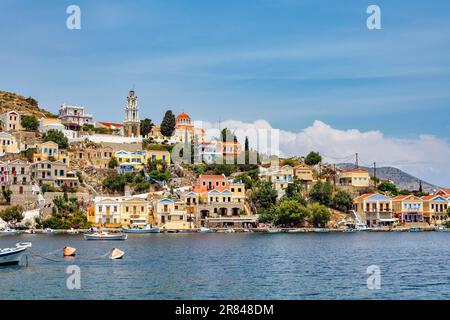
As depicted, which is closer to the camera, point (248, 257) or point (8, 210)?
point (248, 257)

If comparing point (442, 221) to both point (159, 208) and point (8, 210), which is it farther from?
point (8, 210)

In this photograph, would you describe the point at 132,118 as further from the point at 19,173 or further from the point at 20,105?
the point at 19,173

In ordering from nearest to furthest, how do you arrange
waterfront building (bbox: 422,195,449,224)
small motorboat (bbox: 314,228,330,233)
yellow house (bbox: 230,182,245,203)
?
small motorboat (bbox: 314,228,330,233) → yellow house (bbox: 230,182,245,203) → waterfront building (bbox: 422,195,449,224)

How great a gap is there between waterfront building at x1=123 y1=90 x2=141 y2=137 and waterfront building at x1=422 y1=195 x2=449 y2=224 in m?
43.0

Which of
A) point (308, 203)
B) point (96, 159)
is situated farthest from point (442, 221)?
point (96, 159)

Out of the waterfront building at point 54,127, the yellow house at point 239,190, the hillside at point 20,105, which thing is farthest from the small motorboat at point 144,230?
the hillside at point 20,105

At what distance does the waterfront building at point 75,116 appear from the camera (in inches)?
4195

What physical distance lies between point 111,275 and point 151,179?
5623cm

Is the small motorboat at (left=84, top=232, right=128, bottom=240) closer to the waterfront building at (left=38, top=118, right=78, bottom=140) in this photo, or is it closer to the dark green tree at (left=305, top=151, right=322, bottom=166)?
the waterfront building at (left=38, top=118, right=78, bottom=140)

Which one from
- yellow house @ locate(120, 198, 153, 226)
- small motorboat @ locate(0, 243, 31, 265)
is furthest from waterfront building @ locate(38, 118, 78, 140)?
small motorboat @ locate(0, 243, 31, 265)

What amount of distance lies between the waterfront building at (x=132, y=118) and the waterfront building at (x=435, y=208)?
43.0 m

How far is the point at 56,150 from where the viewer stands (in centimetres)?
9056

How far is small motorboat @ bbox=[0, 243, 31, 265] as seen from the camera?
37.8 meters

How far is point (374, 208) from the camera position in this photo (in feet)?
300
